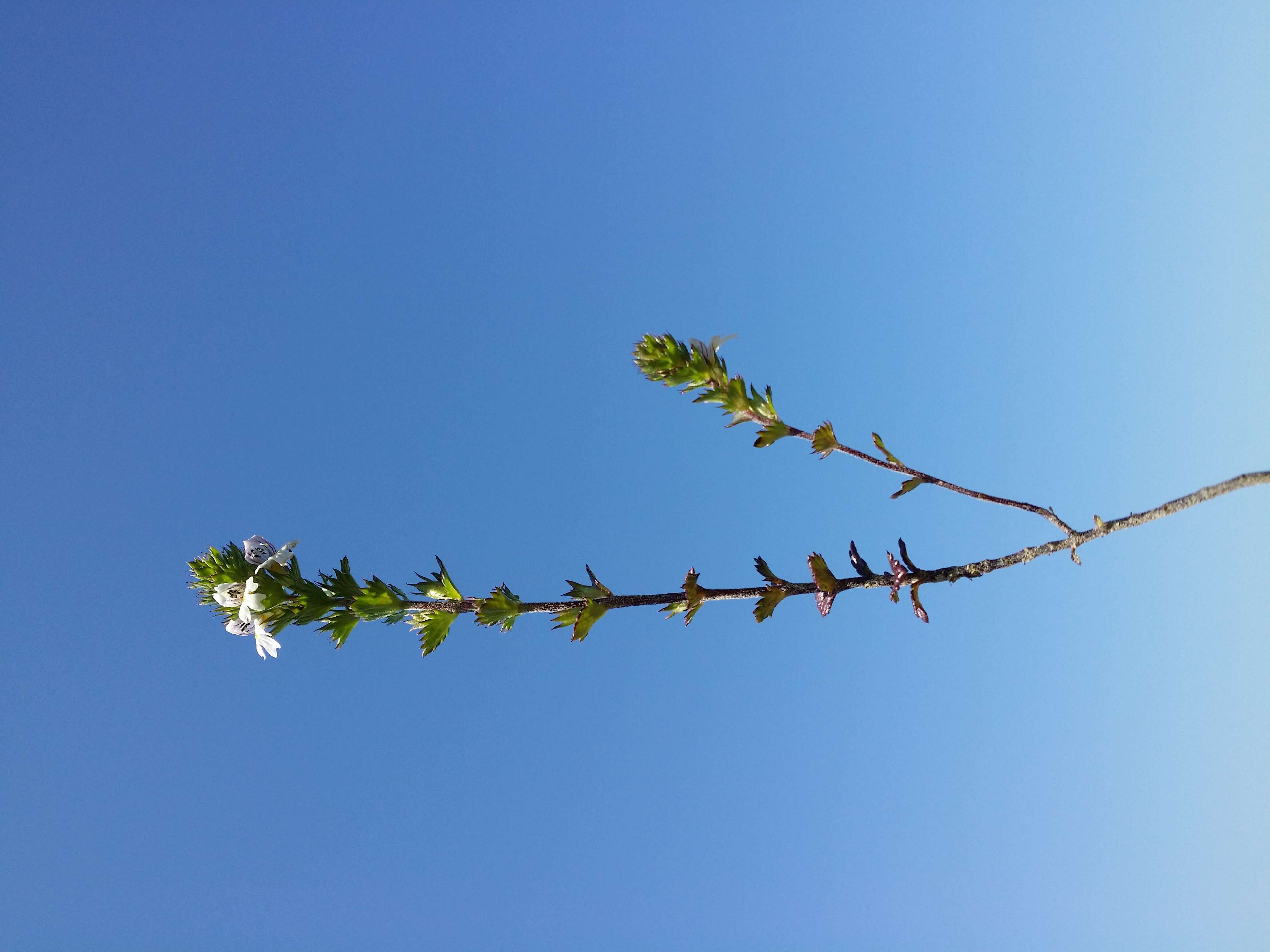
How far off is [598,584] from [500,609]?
1.66ft

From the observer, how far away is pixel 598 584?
3613mm

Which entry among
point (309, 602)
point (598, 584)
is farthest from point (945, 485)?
point (309, 602)

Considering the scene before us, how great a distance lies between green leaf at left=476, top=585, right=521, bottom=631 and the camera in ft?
12.0

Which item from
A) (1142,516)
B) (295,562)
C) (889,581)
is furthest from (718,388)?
(295,562)

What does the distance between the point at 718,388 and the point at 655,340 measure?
39 centimetres

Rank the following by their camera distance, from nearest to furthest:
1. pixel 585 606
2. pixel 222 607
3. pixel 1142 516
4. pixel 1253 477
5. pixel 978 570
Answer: pixel 1253 477 < pixel 1142 516 < pixel 978 570 < pixel 585 606 < pixel 222 607

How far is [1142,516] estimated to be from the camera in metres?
3.10

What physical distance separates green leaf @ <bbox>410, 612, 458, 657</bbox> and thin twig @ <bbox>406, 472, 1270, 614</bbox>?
3 centimetres

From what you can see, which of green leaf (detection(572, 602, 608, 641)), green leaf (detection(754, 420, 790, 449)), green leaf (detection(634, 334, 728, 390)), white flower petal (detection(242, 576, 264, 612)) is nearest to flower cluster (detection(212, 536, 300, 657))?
white flower petal (detection(242, 576, 264, 612))

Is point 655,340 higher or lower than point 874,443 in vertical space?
higher

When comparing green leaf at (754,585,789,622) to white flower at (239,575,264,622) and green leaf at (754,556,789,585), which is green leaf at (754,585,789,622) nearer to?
green leaf at (754,556,789,585)

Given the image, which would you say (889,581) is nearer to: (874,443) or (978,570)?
(978,570)

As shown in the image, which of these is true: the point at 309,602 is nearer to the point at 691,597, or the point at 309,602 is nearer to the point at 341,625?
the point at 341,625

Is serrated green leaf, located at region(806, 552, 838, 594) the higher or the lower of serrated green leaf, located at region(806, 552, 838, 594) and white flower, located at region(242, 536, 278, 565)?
the lower
